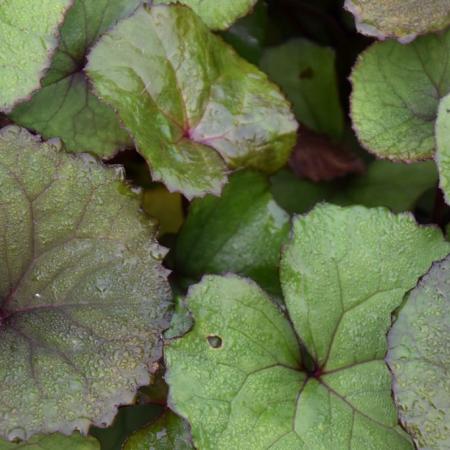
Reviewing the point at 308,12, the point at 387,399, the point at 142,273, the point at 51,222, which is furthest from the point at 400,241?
the point at 308,12

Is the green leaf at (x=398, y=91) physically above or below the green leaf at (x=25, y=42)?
below

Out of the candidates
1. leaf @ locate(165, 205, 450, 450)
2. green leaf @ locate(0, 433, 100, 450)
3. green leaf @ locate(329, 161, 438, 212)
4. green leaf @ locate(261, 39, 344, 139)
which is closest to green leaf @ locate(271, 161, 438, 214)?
green leaf @ locate(329, 161, 438, 212)

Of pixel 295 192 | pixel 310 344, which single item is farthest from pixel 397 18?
pixel 310 344

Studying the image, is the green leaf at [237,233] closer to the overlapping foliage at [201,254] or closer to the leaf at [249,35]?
the overlapping foliage at [201,254]

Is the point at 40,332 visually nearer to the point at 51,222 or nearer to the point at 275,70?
the point at 51,222

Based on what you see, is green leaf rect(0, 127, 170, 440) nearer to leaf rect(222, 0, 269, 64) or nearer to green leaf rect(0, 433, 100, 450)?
green leaf rect(0, 433, 100, 450)

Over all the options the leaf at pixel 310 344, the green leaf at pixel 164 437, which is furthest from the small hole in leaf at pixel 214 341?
the green leaf at pixel 164 437
